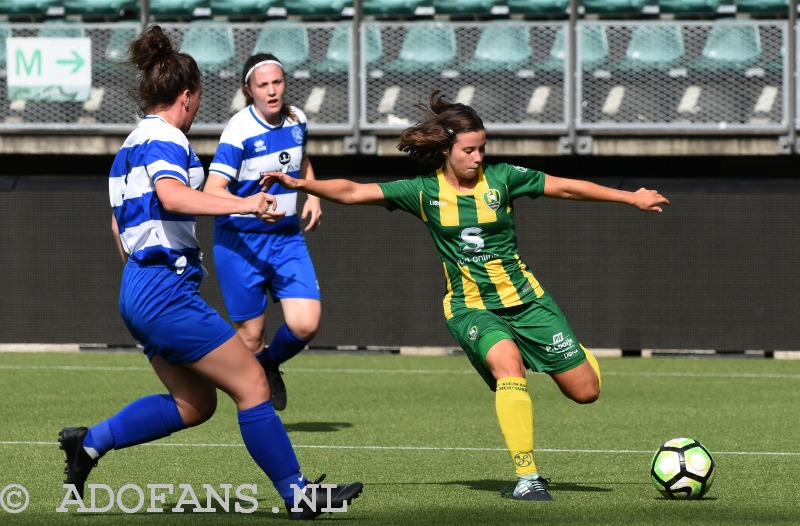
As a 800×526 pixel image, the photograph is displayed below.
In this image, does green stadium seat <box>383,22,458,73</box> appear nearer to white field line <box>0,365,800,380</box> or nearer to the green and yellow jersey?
white field line <box>0,365,800,380</box>

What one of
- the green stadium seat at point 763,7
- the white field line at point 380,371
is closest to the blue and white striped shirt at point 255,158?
the white field line at point 380,371

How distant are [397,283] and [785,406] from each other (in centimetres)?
474

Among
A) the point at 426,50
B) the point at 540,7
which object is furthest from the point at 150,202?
the point at 540,7

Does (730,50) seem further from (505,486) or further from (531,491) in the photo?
(531,491)

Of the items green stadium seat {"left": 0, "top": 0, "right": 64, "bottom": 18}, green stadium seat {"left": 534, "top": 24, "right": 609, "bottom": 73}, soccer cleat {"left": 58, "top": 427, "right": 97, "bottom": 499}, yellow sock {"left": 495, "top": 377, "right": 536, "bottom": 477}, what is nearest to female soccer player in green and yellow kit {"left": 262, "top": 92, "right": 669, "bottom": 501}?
yellow sock {"left": 495, "top": 377, "right": 536, "bottom": 477}

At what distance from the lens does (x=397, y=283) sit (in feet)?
45.7

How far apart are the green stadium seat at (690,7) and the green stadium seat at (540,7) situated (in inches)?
42.4

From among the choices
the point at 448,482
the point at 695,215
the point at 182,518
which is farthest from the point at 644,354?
the point at 182,518

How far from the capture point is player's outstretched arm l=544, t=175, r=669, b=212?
20.6 ft

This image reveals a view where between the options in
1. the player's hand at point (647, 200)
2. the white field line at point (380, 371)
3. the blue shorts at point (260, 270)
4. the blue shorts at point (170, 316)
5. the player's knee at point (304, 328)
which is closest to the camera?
the blue shorts at point (170, 316)

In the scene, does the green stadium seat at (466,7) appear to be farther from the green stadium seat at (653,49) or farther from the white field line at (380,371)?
the white field line at (380,371)

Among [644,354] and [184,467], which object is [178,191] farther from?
[644,354]

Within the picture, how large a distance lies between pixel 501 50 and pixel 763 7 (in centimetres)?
291

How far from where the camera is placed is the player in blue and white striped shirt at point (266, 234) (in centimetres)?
854
